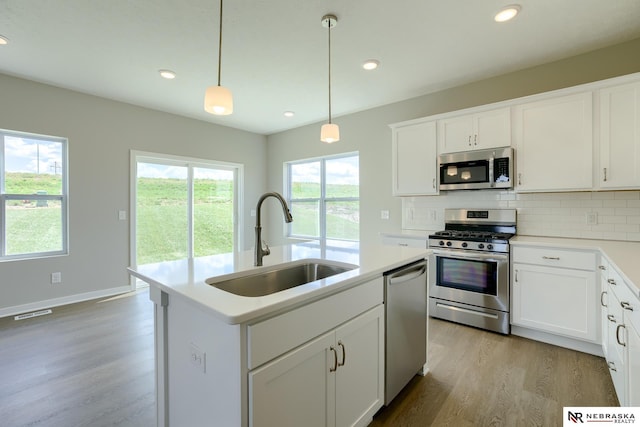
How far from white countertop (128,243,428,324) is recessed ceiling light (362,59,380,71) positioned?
1.89 m

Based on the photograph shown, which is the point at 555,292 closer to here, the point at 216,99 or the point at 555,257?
the point at 555,257

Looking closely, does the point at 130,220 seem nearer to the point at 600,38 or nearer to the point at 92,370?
the point at 92,370

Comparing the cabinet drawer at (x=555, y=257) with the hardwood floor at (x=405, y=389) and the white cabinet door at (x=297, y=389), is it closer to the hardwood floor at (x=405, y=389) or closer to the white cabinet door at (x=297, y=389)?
the hardwood floor at (x=405, y=389)

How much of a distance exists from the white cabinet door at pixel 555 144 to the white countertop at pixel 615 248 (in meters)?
0.49

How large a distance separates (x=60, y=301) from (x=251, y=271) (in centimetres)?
357

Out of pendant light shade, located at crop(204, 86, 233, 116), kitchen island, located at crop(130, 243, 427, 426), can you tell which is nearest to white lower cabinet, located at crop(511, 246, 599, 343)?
kitchen island, located at crop(130, 243, 427, 426)

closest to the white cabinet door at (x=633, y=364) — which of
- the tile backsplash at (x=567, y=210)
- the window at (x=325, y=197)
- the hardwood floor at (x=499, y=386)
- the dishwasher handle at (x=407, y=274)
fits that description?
the hardwood floor at (x=499, y=386)

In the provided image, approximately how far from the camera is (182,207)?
16.0 ft

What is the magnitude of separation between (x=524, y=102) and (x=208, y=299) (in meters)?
3.30

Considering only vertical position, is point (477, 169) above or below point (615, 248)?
above

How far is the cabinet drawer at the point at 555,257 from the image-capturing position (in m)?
2.42

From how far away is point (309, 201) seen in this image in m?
5.48

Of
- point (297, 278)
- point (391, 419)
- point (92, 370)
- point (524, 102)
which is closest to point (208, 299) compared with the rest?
point (297, 278)

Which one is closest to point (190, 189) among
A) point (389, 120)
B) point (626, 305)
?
point (389, 120)
